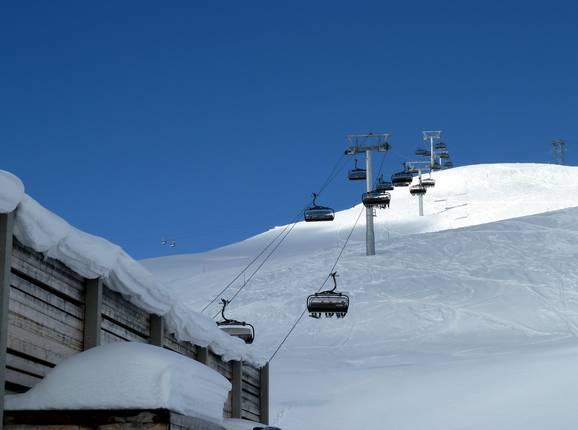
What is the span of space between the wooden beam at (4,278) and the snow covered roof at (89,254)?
0.10 meters

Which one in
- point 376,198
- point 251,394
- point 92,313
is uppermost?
point 376,198

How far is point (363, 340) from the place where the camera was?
32.8 metres

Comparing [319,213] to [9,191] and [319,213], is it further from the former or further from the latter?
[9,191]

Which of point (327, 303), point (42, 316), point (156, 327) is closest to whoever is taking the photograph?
point (42, 316)

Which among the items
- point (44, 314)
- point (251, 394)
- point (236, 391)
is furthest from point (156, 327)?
point (251, 394)

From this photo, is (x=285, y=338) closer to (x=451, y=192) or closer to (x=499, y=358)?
(x=499, y=358)

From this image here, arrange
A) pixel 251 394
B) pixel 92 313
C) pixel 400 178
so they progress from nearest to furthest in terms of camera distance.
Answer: pixel 92 313 < pixel 251 394 < pixel 400 178

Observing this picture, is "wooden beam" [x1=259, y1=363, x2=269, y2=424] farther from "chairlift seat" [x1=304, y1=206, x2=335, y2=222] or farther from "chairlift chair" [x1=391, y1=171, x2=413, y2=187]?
"chairlift chair" [x1=391, y1=171, x2=413, y2=187]

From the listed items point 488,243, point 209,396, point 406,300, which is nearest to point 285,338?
point 406,300

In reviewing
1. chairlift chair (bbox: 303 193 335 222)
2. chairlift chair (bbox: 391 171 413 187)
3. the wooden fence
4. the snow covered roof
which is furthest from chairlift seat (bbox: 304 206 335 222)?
the wooden fence

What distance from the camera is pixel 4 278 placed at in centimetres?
611

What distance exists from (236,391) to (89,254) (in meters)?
5.64

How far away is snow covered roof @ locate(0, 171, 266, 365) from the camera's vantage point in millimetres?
6324

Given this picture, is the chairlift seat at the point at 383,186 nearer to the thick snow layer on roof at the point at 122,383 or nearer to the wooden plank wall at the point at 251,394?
the wooden plank wall at the point at 251,394
